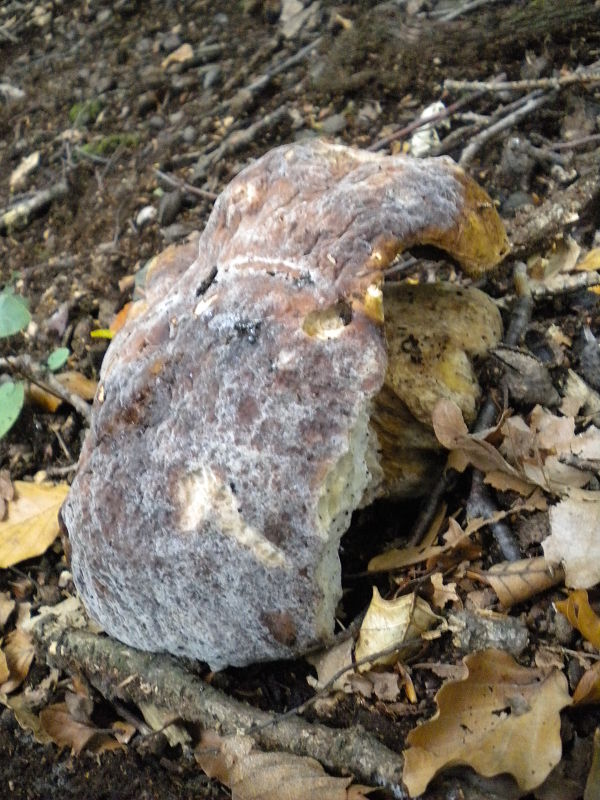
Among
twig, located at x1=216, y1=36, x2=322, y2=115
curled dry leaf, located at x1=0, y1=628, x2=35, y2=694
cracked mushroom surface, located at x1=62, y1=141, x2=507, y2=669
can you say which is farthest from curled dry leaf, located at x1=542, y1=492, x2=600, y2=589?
twig, located at x1=216, y1=36, x2=322, y2=115

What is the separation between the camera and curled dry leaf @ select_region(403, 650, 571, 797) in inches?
62.1

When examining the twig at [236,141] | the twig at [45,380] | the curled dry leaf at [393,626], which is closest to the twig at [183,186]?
the twig at [236,141]

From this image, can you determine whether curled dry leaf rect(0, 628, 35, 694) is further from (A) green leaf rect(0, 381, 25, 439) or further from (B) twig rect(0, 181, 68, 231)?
(B) twig rect(0, 181, 68, 231)

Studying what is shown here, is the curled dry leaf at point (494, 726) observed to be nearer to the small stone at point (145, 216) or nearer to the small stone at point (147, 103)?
the small stone at point (145, 216)

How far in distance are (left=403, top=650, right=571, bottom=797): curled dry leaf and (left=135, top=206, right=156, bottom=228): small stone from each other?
121 inches

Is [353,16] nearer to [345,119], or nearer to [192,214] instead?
[345,119]

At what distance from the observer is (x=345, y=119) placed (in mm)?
4035

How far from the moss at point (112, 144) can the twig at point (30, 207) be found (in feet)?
1.08

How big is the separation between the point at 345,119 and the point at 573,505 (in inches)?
111

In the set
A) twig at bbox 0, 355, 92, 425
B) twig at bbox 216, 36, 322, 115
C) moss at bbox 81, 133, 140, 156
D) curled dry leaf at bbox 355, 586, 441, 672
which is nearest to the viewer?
curled dry leaf at bbox 355, 586, 441, 672

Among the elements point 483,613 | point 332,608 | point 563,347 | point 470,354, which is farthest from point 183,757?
point 563,347

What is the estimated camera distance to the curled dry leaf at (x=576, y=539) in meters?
1.83

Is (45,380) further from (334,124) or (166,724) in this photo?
(334,124)

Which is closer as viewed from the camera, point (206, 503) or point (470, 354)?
point (206, 503)
